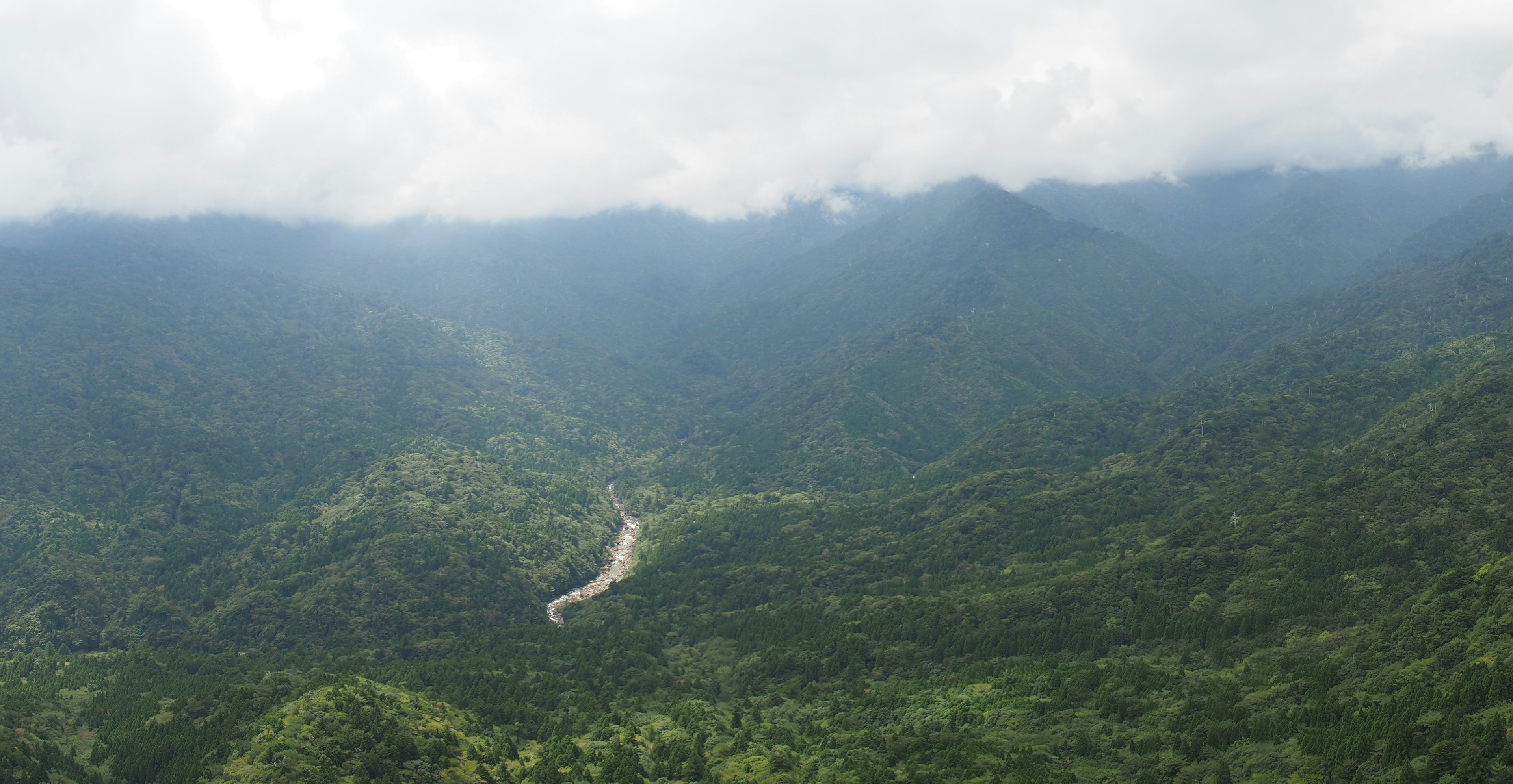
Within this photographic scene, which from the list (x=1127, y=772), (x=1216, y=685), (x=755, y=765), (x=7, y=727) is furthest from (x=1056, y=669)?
(x=7, y=727)

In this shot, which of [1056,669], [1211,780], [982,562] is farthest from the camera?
[982,562]

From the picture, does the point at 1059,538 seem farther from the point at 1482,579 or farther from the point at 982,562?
the point at 1482,579

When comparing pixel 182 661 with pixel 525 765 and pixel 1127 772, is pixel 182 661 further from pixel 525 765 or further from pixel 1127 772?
pixel 1127 772

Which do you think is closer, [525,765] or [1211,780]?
[1211,780]

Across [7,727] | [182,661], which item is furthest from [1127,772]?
[182,661]

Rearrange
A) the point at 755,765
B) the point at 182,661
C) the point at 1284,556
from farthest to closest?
the point at 182,661, the point at 1284,556, the point at 755,765

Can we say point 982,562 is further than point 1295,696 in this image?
Yes

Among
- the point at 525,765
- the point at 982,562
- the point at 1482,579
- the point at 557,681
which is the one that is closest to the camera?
the point at 1482,579

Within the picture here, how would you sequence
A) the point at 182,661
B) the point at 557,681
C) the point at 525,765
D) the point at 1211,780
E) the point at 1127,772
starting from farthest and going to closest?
the point at 182,661 < the point at 557,681 < the point at 525,765 < the point at 1127,772 < the point at 1211,780

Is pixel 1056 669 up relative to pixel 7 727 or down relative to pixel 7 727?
down
